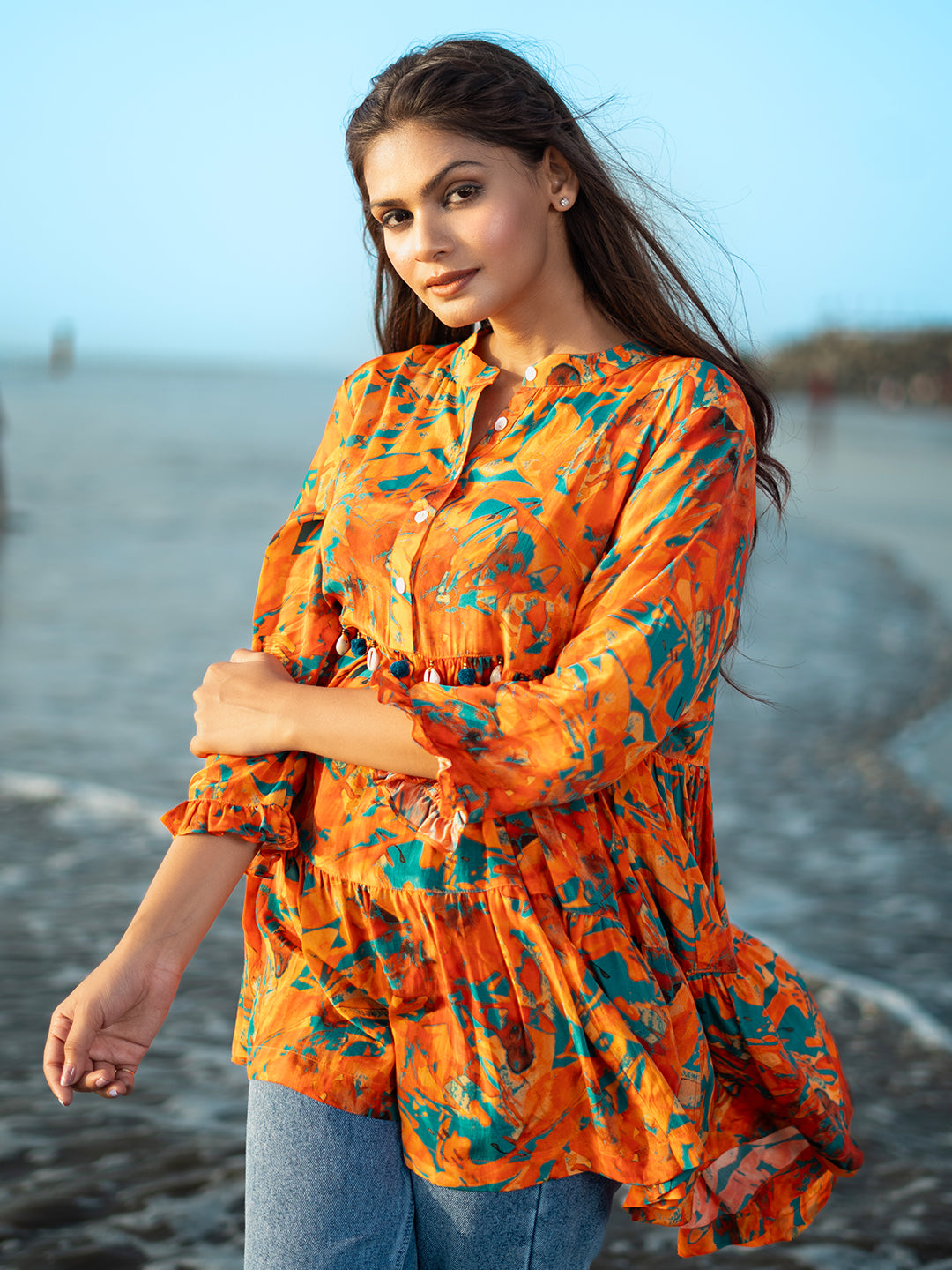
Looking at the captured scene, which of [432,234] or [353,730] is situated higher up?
[432,234]

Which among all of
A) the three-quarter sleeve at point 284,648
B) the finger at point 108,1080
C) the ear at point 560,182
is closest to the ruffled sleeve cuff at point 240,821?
the three-quarter sleeve at point 284,648

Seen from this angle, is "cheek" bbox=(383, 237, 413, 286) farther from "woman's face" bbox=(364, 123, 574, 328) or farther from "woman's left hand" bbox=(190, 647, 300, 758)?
"woman's left hand" bbox=(190, 647, 300, 758)

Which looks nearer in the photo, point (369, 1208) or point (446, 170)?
point (369, 1208)

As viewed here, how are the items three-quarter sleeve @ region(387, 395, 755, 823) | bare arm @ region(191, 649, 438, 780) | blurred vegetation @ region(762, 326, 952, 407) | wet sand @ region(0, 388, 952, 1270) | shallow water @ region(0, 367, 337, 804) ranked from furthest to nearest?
blurred vegetation @ region(762, 326, 952, 407)
shallow water @ region(0, 367, 337, 804)
wet sand @ region(0, 388, 952, 1270)
bare arm @ region(191, 649, 438, 780)
three-quarter sleeve @ region(387, 395, 755, 823)

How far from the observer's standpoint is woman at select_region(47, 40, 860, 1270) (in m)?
1.42

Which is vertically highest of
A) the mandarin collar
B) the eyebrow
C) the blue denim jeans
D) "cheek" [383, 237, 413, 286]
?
the eyebrow

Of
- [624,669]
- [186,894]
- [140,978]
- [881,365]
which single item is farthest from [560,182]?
[881,365]

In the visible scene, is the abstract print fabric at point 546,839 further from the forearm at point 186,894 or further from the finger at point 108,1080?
the finger at point 108,1080

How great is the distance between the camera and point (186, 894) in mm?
1559

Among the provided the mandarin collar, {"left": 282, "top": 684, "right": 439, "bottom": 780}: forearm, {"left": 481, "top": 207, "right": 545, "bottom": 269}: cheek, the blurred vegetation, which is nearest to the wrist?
{"left": 282, "top": 684, "right": 439, "bottom": 780}: forearm

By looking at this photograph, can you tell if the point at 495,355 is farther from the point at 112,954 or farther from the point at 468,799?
the point at 112,954

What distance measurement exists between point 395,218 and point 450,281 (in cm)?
13

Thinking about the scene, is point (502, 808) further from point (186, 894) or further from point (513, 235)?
point (513, 235)

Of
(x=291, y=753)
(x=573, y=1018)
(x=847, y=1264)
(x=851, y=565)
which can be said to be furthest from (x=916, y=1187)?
(x=851, y=565)
